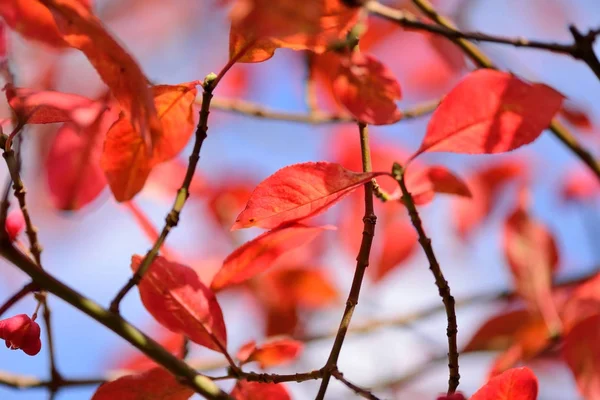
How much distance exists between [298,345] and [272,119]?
0.45 meters

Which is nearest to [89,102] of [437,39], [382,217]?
[437,39]

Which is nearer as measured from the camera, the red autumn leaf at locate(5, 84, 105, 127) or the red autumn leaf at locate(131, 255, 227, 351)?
the red autumn leaf at locate(5, 84, 105, 127)

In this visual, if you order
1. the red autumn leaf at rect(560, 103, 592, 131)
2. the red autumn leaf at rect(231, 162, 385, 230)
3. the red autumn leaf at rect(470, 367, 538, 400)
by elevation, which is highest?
the red autumn leaf at rect(560, 103, 592, 131)

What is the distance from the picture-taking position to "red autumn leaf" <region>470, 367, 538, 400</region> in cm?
49

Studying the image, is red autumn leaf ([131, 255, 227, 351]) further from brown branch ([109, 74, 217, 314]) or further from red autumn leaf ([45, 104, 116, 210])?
red autumn leaf ([45, 104, 116, 210])

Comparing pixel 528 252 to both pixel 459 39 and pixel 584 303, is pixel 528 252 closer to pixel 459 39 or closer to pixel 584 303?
pixel 584 303

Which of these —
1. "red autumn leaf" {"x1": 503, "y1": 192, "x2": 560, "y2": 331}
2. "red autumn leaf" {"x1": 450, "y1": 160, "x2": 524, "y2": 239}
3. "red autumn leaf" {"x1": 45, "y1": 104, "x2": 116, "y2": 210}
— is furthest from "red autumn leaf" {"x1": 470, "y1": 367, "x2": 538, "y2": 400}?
"red autumn leaf" {"x1": 450, "y1": 160, "x2": 524, "y2": 239}

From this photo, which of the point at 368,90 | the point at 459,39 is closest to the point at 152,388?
the point at 368,90

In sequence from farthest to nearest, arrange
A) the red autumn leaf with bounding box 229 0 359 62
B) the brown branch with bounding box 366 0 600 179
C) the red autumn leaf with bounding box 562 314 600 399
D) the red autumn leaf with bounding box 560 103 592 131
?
the red autumn leaf with bounding box 560 103 592 131, the red autumn leaf with bounding box 562 314 600 399, the brown branch with bounding box 366 0 600 179, the red autumn leaf with bounding box 229 0 359 62

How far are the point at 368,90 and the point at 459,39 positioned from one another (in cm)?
20

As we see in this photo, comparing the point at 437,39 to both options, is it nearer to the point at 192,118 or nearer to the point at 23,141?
the point at 192,118

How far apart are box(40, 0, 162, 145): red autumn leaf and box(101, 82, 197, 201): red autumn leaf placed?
0.06m

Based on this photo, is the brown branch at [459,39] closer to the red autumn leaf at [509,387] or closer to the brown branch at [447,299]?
the brown branch at [447,299]

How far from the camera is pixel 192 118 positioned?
56 cm
